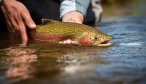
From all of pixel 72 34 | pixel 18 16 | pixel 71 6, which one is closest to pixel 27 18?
pixel 18 16

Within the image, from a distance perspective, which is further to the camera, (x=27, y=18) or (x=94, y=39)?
(x=27, y=18)

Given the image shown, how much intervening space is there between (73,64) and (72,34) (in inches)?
45.2

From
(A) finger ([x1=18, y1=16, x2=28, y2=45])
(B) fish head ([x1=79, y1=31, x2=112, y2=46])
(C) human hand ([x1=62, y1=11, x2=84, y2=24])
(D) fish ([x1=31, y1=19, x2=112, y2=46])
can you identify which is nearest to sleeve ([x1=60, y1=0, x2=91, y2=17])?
(C) human hand ([x1=62, y1=11, x2=84, y2=24])

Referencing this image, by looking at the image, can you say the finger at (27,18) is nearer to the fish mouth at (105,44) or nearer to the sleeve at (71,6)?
the sleeve at (71,6)

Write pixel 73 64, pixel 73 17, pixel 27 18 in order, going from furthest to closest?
pixel 73 17 < pixel 27 18 < pixel 73 64

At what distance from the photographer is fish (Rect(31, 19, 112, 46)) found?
3668 millimetres

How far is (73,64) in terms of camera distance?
2.69m

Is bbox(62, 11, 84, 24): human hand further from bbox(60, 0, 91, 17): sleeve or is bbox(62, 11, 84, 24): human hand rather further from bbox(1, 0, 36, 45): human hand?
bbox(1, 0, 36, 45): human hand

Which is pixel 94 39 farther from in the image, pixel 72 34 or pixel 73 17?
pixel 73 17

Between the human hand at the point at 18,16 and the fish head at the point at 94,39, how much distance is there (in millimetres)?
621

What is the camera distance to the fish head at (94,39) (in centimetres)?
364

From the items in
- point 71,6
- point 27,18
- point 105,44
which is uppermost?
point 71,6

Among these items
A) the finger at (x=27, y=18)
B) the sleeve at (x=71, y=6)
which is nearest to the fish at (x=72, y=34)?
the finger at (x=27, y=18)

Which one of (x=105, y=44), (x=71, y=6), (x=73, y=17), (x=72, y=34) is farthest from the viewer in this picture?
(x=71, y=6)
